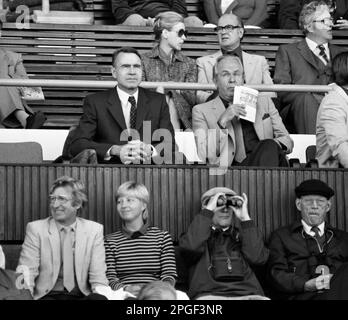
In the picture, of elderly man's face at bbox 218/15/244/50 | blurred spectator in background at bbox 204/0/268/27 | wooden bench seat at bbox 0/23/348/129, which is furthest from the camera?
blurred spectator in background at bbox 204/0/268/27

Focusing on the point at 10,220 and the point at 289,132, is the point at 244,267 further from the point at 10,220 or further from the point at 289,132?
the point at 289,132

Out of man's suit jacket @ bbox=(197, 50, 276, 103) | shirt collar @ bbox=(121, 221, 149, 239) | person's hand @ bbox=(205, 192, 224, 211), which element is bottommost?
shirt collar @ bbox=(121, 221, 149, 239)

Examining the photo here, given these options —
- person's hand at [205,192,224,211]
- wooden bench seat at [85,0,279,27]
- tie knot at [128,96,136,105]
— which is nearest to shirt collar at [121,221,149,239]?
person's hand at [205,192,224,211]

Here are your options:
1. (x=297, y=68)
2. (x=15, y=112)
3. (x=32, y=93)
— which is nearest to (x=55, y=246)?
(x=15, y=112)

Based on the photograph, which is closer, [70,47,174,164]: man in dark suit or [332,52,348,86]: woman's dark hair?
[70,47,174,164]: man in dark suit

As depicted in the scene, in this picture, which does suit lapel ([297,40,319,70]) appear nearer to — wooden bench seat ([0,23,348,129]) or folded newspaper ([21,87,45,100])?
wooden bench seat ([0,23,348,129])

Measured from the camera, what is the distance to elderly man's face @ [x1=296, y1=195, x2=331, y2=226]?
12.4 m

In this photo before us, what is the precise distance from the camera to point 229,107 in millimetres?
13227

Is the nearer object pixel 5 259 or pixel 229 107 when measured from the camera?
pixel 5 259

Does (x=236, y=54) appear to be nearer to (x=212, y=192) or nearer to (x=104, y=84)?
(x=104, y=84)

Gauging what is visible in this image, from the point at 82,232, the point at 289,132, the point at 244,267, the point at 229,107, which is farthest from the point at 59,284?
the point at 289,132

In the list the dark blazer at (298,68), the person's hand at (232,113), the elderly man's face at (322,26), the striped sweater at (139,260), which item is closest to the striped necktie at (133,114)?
the person's hand at (232,113)

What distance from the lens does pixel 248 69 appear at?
1472 centimetres
